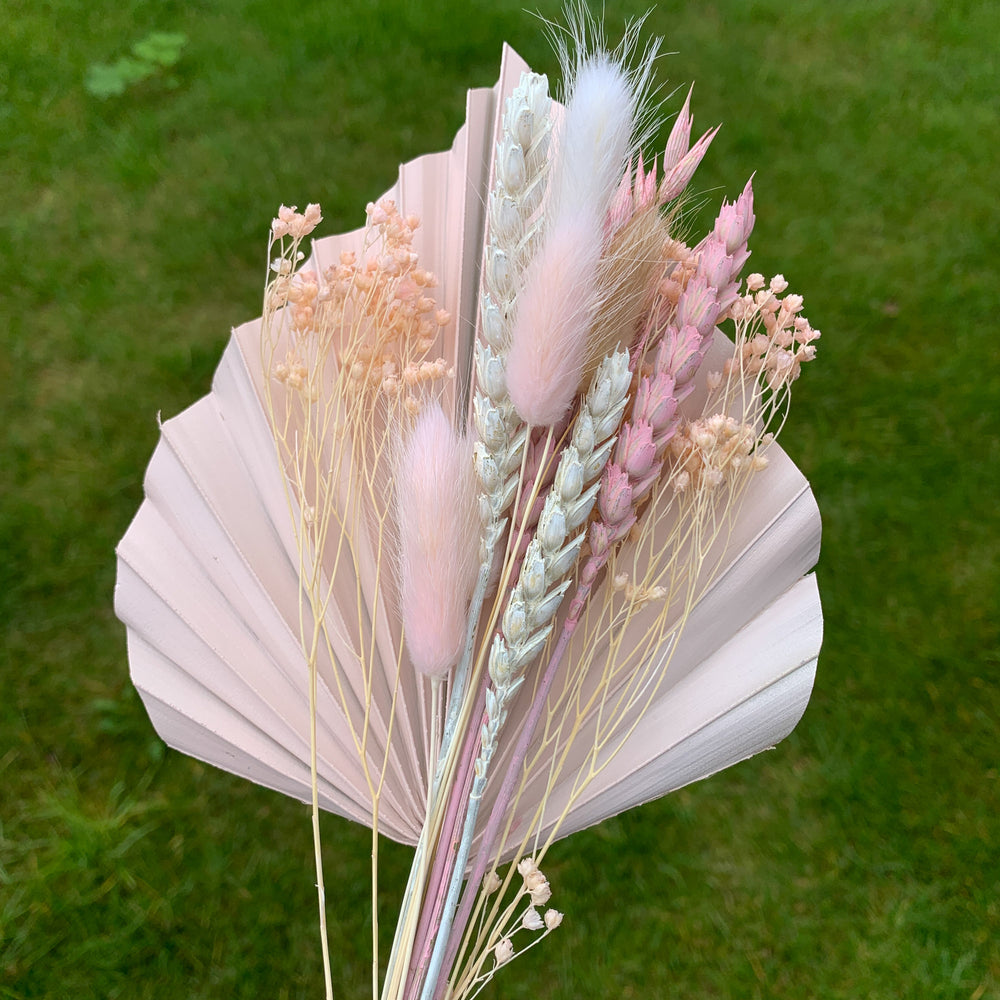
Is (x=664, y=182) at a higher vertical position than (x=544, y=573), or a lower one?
higher

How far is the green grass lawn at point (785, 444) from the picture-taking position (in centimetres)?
133

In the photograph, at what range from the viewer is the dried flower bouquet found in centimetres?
55

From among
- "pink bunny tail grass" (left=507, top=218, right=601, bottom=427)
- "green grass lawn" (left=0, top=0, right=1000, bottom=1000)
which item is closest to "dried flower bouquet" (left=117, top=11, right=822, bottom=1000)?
"pink bunny tail grass" (left=507, top=218, right=601, bottom=427)

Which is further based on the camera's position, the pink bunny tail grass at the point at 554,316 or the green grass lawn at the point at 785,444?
the green grass lawn at the point at 785,444

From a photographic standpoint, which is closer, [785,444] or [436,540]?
[436,540]

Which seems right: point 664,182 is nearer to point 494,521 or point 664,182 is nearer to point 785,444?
point 494,521

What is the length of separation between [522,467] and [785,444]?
129 cm

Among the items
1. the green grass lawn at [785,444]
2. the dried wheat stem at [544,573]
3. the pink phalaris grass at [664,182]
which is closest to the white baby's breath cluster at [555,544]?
the dried wheat stem at [544,573]

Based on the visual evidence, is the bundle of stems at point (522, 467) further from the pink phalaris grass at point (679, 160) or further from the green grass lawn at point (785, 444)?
the green grass lawn at point (785, 444)

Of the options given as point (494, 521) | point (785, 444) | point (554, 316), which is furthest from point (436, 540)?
point (785, 444)

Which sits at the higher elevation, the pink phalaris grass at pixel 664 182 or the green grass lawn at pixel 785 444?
Answer: the pink phalaris grass at pixel 664 182

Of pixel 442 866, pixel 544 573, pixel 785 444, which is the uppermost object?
pixel 544 573

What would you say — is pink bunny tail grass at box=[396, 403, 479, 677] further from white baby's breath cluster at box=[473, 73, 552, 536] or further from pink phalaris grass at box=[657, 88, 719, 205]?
pink phalaris grass at box=[657, 88, 719, 205]

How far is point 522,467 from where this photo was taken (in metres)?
0.57
